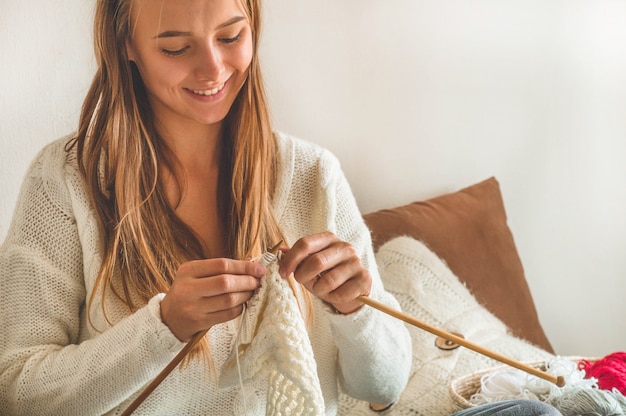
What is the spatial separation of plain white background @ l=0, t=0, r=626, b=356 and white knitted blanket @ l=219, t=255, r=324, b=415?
2.36 ft

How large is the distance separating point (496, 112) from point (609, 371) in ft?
2.73

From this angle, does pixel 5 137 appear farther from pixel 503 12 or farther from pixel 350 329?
Result: pixel 503 12

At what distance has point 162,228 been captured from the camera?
1295mm

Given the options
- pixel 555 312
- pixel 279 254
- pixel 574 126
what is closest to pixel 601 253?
pixel 555 312

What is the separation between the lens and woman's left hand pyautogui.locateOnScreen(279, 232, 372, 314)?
1061 mm

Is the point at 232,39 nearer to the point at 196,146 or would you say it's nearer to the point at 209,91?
the point at 209,91

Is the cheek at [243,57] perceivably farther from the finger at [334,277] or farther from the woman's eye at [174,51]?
the finger at [334,277]

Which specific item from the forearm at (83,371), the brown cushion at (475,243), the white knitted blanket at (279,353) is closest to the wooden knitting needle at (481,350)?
the white knitted blanket at (279,353)

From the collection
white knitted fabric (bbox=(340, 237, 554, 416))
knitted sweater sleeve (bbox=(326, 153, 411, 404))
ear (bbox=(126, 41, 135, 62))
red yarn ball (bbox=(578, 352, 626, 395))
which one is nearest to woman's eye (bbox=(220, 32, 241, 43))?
ear (bbox=(126, 41, 135, 62))

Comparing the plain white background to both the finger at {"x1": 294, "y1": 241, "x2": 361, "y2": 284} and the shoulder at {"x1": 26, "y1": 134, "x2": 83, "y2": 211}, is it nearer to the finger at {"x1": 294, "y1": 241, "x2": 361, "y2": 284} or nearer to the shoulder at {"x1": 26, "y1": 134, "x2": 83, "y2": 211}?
the shoulder at {"x1": 26, "y1": 134, "x2": 83, "y2": 211}

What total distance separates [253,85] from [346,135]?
0.62 meters

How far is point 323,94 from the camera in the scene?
6.14ft

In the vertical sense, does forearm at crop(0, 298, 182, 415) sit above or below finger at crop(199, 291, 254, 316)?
below

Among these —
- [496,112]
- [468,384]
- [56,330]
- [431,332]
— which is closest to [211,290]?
[431,332]
